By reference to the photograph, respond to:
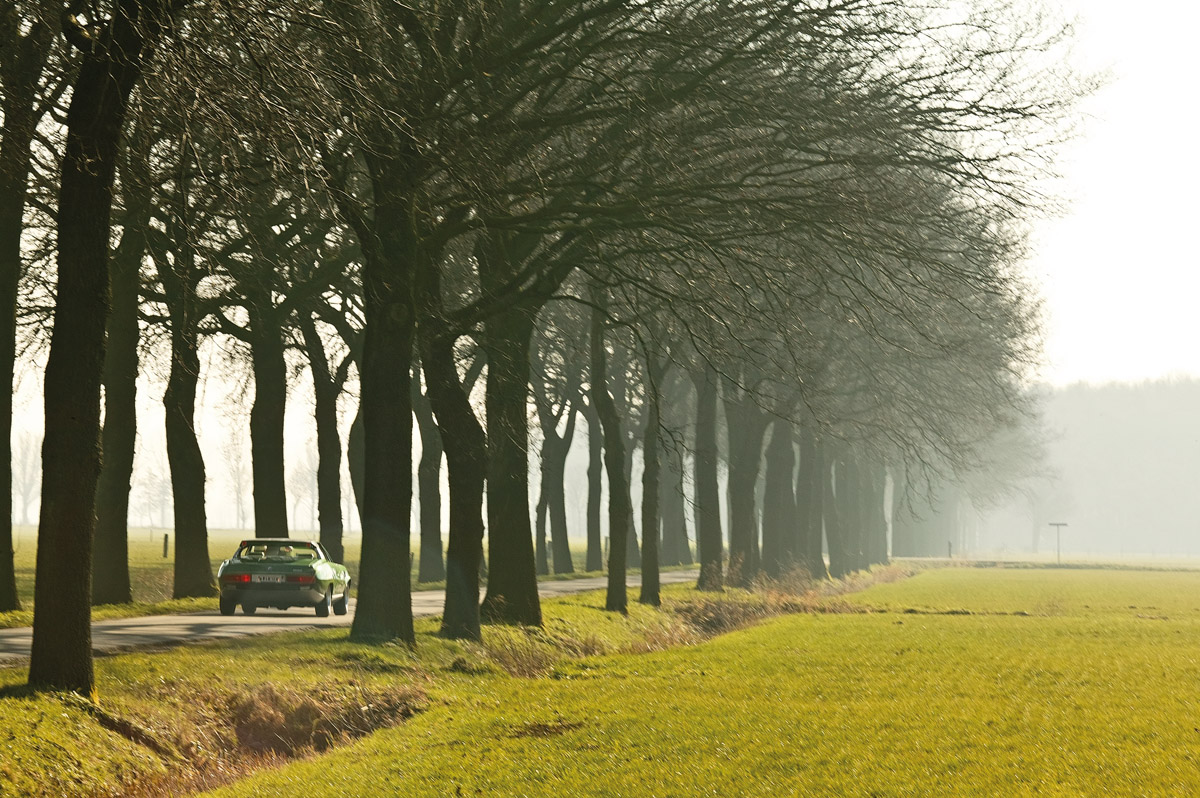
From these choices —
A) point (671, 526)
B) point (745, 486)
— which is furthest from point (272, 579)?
point (671, 526)

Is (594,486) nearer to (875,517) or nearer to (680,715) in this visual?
(875,517)

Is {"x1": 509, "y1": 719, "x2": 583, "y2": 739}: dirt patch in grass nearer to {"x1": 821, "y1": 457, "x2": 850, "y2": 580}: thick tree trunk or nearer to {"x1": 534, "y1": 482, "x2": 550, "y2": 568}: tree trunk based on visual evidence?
{"x1": 534, "y1": 482, "x2": 550, "y2": 568}: tree trunk

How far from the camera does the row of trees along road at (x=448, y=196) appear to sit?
44.1 feet

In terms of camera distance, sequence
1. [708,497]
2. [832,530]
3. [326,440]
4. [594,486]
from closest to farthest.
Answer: [326,440] → [708,497] → [594,486] → [832,530]

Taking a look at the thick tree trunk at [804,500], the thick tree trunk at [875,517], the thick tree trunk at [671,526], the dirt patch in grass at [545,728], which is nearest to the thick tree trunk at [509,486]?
the dirt patch in grass at [545,728]

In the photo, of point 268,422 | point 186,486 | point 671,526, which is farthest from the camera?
point 671,526

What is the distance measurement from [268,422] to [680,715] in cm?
1920

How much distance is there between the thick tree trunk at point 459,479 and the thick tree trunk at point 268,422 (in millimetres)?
9267

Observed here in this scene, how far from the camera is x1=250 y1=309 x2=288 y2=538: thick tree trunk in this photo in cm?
3203

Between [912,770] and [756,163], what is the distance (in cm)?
1176

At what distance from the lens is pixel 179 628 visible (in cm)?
2297

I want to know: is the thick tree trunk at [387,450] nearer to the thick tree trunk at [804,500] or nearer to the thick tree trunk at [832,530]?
the thick tree trunk at [804,500]

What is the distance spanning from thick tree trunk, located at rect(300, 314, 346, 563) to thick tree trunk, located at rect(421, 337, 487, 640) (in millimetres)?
12298

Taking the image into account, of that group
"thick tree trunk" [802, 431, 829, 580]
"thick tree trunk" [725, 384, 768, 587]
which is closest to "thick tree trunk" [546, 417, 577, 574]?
"thick tree trunk" [725, 384, 768, 587]
